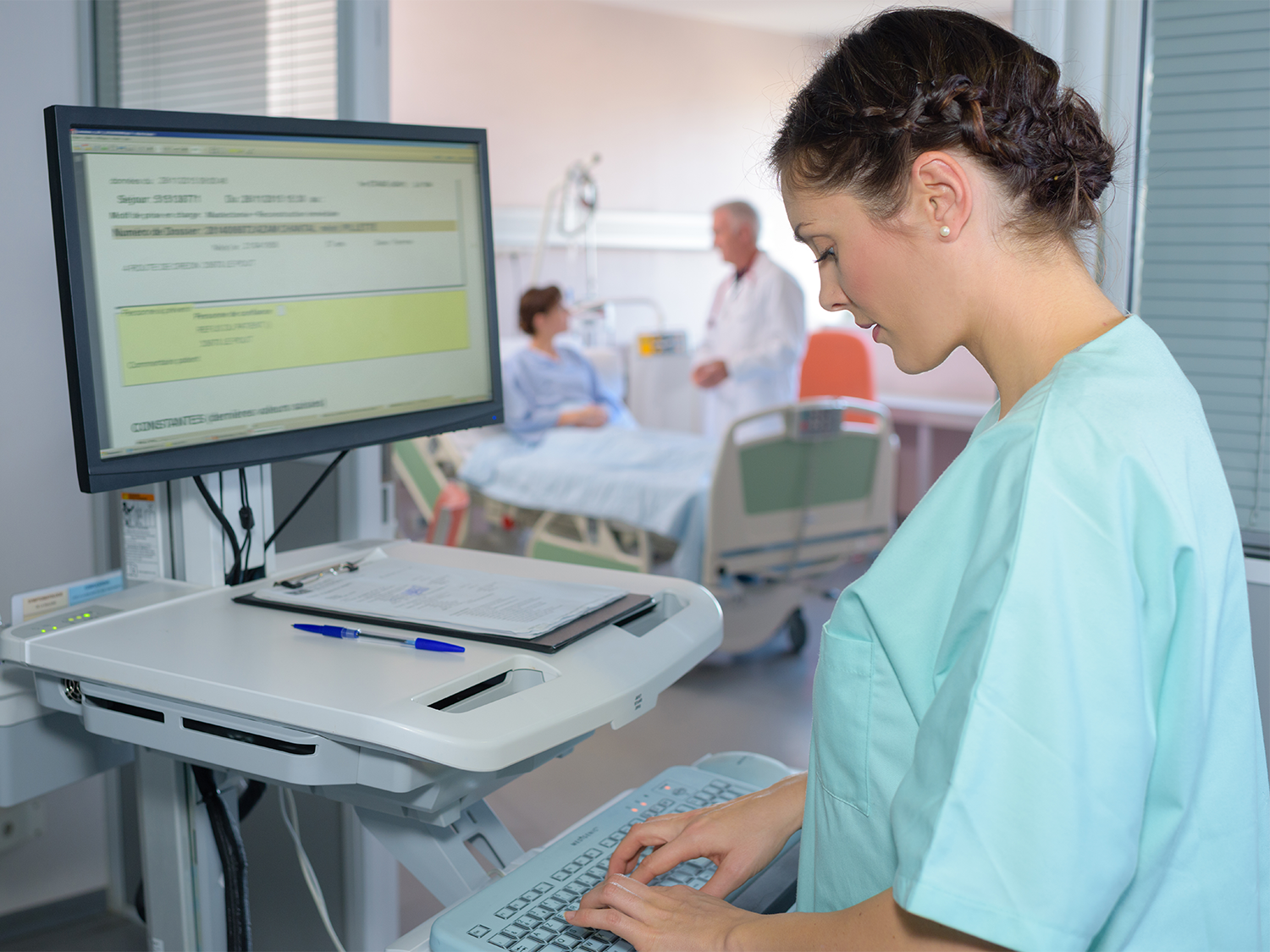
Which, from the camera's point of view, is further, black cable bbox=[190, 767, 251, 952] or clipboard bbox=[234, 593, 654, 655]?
black cable bbox=[190, 767, 251, 952]

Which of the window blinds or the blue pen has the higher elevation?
the window blinds

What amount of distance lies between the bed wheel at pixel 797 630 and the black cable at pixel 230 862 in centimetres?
288

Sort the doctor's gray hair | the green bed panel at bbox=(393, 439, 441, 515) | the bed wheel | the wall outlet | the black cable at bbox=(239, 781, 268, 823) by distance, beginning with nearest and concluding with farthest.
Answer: the black cable at bbox=(239, 781, 268, 823), the wall outlet, the bed wheel, the green bed panel at bbox=(393, 439, 441, 515), the doctor's gray hair

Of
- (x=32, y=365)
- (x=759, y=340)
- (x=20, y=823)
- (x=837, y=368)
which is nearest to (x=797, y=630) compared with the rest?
(x=759, y=340)

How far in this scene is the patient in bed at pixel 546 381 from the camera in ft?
15.8

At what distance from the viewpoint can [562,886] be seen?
2.91 feet

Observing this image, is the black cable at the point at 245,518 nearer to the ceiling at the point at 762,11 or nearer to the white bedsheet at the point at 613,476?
the white bedsheet at the point at 613,476

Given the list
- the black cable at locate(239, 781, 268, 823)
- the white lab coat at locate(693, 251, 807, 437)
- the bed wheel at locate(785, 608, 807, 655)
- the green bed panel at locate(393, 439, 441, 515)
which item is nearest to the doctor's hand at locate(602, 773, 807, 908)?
the black cable at locate(239, 781, 268, 823)

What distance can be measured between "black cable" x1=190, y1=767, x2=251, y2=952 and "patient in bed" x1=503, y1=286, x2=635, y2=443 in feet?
11.5

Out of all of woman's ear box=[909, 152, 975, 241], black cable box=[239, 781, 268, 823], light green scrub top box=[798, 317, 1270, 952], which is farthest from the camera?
black cable box=[239, 781, 268, 823]

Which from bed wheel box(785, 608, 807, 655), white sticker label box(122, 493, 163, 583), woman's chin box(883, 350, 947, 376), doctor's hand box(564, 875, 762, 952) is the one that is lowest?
bed wheel box(785, 608, 807, 655)

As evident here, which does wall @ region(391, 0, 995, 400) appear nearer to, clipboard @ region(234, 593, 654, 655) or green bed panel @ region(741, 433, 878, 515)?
green bed panel @ region(741, 433, 878, 515)

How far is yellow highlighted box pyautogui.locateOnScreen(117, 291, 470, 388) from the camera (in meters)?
1.04

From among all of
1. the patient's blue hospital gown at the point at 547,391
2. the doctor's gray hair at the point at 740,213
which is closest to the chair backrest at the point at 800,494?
the doctor's gray hair at the point at 740,213
